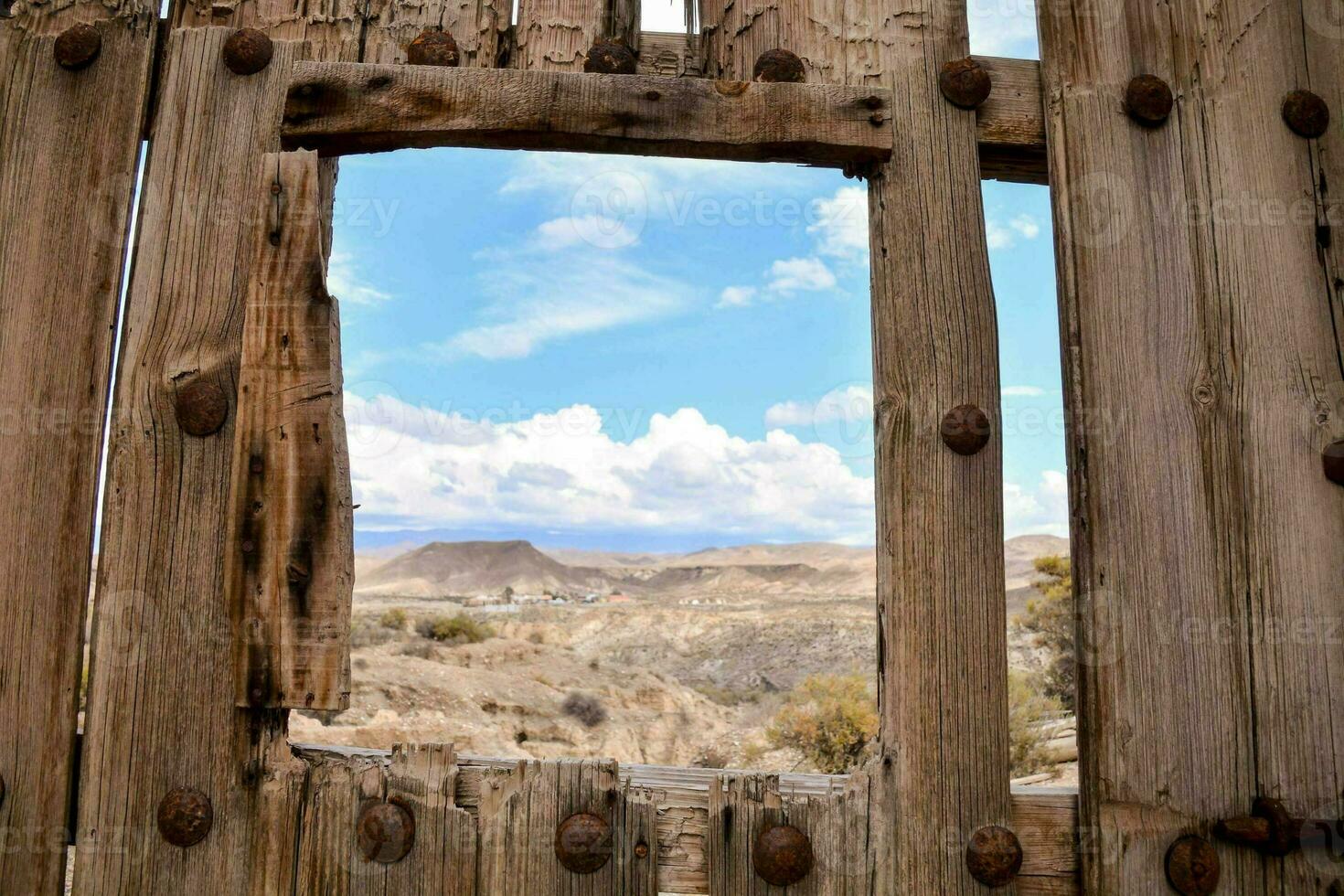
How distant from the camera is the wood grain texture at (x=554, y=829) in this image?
1.57 meters

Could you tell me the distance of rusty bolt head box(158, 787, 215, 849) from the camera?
155cm

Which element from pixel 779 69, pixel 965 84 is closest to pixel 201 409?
pixel 779 69

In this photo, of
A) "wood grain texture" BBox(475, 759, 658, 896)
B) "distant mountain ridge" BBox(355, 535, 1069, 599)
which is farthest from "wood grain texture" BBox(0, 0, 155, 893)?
"distant mountain ridge" BBox(355, 535, 1069, 599)

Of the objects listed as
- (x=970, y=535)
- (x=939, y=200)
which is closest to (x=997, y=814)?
(x=970, y=535)

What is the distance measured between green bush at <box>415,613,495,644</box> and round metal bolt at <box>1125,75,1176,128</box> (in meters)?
11.4

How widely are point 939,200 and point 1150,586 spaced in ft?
2.68

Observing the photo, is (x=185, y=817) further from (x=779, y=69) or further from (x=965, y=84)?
(x=965, y=84)

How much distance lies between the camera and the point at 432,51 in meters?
1.75

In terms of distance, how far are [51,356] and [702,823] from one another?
1.47m

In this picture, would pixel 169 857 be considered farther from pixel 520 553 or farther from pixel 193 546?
pixel 520 553

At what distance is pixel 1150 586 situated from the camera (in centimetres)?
165

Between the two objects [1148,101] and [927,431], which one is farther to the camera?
[1148,101]

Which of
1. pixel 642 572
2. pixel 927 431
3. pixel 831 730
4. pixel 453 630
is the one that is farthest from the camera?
pixel 642 572

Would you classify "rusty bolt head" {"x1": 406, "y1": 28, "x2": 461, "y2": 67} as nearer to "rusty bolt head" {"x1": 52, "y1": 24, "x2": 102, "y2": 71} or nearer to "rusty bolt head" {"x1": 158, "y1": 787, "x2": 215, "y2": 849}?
"rusty bolt head" {"x1": 52, "y1": 24, "x2": 102, "y2": 71}
